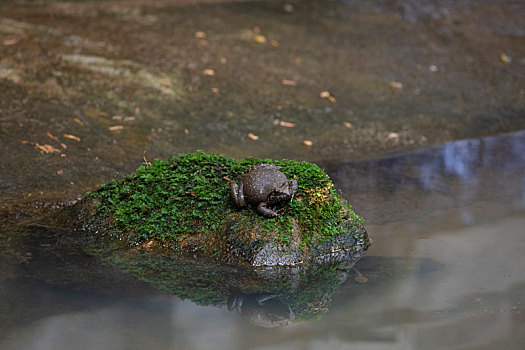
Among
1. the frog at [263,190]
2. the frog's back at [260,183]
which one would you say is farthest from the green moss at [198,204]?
the frog's back at [260,183]

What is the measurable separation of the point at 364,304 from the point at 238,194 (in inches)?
57.3

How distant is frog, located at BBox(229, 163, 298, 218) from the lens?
4996 millimetres

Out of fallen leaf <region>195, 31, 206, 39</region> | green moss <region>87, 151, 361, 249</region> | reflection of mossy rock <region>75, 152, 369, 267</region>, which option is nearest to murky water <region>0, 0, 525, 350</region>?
fallen leaf <region>195, 31, 206, 39</region>

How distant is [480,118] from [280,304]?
5.50 meters

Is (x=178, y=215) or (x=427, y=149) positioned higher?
(x=178, y=215)

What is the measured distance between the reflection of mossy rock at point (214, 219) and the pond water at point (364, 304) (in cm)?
42

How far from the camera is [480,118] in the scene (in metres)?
8.81

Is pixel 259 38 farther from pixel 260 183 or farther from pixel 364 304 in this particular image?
pixel 364 304

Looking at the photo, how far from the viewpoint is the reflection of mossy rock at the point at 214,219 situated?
5.16 meters

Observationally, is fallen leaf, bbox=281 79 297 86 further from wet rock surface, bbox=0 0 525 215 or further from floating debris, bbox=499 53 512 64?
floating debris, bbox=499 53 512 64

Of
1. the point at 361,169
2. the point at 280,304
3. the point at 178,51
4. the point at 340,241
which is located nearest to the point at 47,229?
the point at 280,304

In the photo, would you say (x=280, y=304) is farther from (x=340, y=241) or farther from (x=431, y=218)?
(x=431, y=218)

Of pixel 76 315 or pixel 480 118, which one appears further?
pixel 480 118

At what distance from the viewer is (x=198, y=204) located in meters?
5.35
